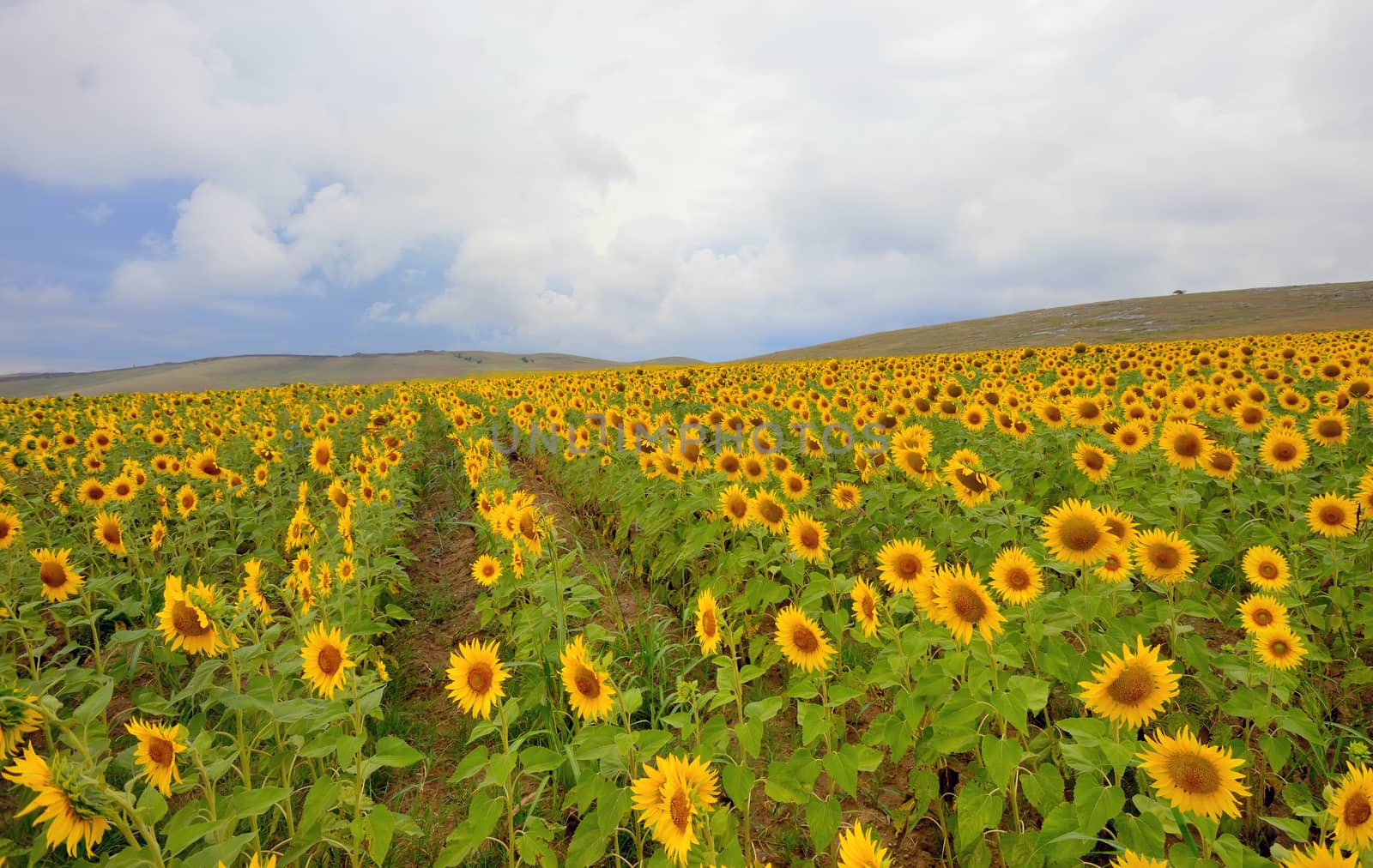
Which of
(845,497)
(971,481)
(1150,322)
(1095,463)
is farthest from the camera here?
(1150,322)

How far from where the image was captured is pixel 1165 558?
10.4 feet

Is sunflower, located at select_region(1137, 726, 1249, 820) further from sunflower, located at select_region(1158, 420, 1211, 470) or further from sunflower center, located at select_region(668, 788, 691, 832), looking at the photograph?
sunflower, located at select_region(1158, 420, 1211, 470)

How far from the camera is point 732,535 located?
5.41 meters

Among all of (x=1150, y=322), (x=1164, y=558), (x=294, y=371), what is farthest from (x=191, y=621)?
(x=294, y=371)

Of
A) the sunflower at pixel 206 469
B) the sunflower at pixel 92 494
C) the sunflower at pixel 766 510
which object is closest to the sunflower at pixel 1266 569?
the sunflower at pixel 766 510

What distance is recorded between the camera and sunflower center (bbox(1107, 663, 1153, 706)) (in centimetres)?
234

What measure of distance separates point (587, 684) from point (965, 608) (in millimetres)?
1677

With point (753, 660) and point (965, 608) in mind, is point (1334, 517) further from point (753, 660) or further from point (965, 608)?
point (753, 660)

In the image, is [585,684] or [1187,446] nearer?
[585,684]

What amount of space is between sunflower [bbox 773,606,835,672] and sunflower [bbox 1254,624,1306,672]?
204cm

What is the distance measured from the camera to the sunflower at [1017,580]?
9.81ft

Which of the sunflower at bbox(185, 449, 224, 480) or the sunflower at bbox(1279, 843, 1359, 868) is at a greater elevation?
the sunflower at bbox(185, 449, 224, 480)

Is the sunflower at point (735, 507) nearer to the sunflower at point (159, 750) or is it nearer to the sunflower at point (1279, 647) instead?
the sunflower at point (1279, 647)

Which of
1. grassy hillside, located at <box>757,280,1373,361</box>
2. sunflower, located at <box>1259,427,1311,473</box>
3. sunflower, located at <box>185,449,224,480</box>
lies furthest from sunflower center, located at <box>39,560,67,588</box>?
grassy hillside, located at <box>757,280,1373,361</box>
